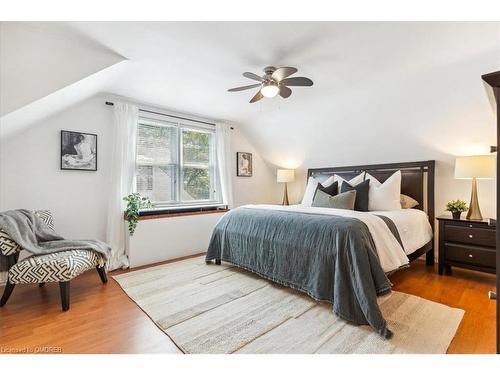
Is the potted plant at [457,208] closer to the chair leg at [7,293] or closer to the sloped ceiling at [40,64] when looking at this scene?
the sloped ceiling at [40,64]

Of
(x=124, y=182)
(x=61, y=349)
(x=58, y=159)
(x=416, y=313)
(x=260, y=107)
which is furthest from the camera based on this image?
(x=260, y=107)

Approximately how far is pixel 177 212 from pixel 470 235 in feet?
12.4

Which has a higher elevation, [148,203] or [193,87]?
[193,87]

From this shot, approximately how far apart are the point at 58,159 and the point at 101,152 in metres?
0.47

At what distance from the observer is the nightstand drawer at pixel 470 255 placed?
259cm

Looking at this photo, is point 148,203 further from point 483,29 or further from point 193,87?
point 483,29

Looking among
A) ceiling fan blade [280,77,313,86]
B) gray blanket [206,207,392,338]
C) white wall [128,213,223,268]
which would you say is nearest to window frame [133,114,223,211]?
white wall [128,213,223,268]

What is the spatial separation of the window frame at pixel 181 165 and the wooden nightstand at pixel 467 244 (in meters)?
3.27

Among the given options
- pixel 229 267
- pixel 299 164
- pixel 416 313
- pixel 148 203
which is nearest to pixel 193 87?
pixel 148 203

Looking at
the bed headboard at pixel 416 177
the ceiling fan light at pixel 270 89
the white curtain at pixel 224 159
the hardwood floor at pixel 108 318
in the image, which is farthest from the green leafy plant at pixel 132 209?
the bed headboard at pixel 416 177

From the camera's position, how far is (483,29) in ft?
6.39

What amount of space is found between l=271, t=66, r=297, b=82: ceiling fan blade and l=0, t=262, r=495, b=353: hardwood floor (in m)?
2.28
